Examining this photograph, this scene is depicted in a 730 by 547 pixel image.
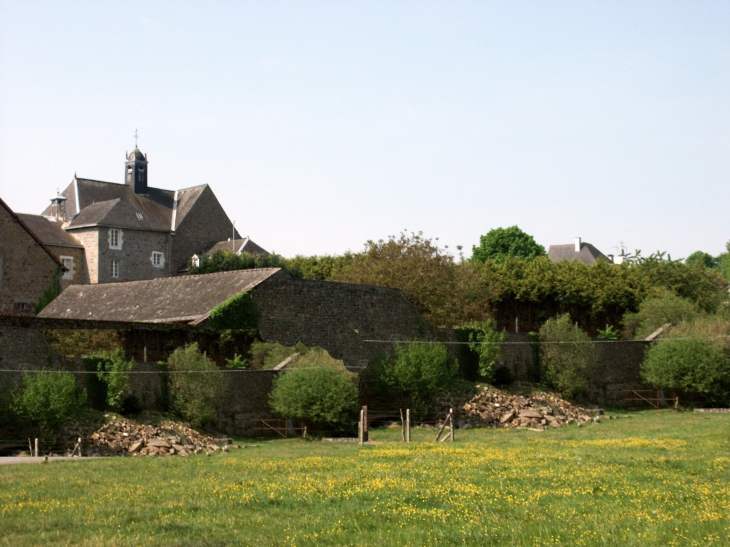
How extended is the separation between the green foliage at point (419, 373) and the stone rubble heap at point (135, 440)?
402 inches

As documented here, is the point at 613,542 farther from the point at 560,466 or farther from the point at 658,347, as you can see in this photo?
the point at 658,347

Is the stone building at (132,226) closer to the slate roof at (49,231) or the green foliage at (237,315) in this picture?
the slate roof at (49,231)

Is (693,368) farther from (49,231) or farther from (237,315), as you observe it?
(49,231)

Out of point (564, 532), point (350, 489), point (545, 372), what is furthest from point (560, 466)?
point (545, 372)

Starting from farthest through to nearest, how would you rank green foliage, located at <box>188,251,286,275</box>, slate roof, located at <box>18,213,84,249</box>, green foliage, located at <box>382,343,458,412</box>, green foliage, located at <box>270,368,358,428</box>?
green foliage, located at <box>188,251,286,275</box> < slate roof, located at <box>18,213,84,249</box> < green foliage, located at <box>382,343,458,412</box> < green foliage, located at <box>270,368,358,428</box>

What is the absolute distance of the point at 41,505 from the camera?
45.2 feet

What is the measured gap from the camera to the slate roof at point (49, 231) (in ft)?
203

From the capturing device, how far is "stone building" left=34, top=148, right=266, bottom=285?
6306 cm

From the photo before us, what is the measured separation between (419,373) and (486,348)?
5.76 metres

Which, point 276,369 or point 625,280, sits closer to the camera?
point 276,369

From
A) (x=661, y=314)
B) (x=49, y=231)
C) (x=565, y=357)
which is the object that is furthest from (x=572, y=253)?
(x=49, y=231)

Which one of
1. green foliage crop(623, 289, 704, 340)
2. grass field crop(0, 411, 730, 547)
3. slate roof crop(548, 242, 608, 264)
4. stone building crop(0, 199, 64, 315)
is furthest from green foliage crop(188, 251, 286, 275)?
grass field crop(0, 411, 730, 547)

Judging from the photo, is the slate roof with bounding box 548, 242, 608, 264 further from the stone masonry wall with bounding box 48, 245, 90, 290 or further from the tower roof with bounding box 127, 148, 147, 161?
the stone masonry wall with bounding box 48, 245, 90, 290

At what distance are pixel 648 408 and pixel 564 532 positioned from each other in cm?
3667
